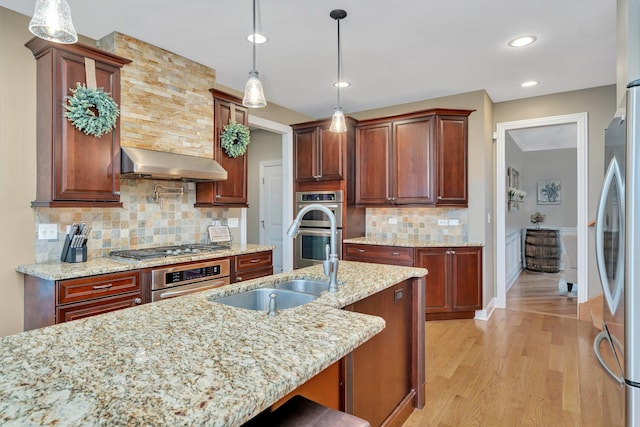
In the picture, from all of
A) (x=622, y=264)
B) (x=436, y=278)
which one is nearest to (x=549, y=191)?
(x=436, y=278)

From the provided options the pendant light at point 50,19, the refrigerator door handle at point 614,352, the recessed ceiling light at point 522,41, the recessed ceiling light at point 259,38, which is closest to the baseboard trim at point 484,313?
the refrigerator door handle at point 614,352

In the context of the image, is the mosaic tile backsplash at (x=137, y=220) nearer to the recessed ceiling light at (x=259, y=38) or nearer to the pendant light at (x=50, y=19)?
the recessed ceiling light at (x=259, y=38)

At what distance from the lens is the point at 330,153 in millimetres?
4625

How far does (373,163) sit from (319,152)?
2.35ft

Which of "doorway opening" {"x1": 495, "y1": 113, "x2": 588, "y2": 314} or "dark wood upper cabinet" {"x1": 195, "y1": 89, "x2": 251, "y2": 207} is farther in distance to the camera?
"doorway opening" {"x1": 495, "y1": 113, "x2": 588, "y2": 314}

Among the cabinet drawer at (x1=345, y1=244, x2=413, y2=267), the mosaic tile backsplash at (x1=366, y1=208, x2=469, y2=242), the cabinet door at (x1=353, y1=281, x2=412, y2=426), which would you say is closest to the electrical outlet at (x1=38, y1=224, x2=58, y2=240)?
the cabinet door at (x1=353, y1=281, x2=412, y2=426)

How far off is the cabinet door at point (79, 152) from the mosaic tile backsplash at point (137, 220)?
0.99ft

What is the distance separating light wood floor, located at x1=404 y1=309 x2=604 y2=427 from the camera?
2.20 metres

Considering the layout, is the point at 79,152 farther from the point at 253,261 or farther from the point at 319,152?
the point at 319,152

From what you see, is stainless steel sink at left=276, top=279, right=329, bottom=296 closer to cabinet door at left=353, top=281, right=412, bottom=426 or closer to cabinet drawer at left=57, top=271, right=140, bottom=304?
cabinet door at left=353, top=281, right=412, bottom=426

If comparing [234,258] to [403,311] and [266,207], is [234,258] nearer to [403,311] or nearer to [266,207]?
[403,311]

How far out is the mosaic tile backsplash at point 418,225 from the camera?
171 inches

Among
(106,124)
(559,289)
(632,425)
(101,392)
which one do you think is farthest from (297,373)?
(559,289)

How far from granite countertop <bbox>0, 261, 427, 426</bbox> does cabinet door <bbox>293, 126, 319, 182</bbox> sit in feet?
11.3
